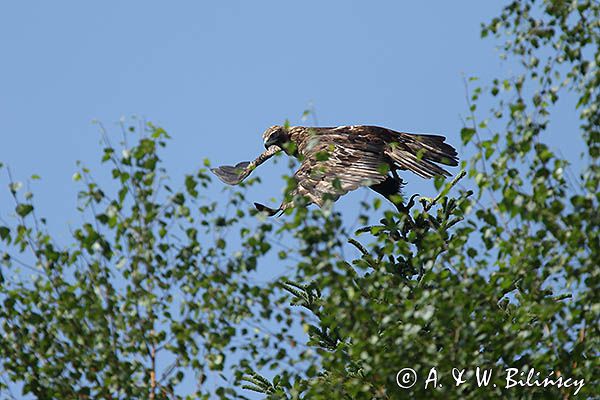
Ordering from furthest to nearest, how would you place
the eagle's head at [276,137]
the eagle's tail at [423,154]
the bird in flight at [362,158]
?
1. the eagle's head at [276,137]
2. the eagle's tail at [423,154]
3. the bird in flight at [362,158]

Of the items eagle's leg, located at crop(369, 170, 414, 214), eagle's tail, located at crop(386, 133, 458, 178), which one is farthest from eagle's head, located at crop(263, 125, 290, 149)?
eagle's leg, located at crop(369, 170, 414, 214)

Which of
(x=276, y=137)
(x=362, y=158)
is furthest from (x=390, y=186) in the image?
(x=276, y=137)

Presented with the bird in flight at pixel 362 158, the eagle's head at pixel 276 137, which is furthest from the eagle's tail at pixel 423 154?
the eagle's head at pixel 276 137

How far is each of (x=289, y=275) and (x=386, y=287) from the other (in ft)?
4.91

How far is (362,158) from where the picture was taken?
15.1 m

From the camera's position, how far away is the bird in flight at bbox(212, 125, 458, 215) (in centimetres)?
1421

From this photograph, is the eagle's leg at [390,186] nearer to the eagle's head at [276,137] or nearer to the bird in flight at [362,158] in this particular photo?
the bird in flight at [362,158]

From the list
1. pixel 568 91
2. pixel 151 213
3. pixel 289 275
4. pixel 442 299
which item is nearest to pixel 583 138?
pixel 568 91

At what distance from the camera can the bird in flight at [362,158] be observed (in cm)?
1421

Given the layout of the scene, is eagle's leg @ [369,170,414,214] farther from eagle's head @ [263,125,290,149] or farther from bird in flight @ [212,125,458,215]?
eagle's head @ [263,125,290,149]

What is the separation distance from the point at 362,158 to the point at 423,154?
0.75 m

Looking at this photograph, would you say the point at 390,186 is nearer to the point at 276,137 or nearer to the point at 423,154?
the point at 423,154

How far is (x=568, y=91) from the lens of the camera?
1023cm

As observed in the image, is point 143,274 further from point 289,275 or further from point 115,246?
point 289,275
